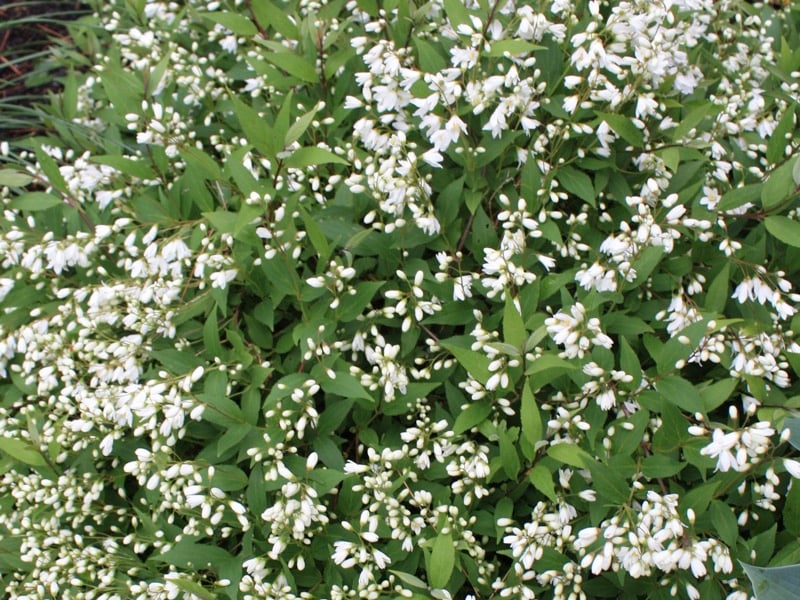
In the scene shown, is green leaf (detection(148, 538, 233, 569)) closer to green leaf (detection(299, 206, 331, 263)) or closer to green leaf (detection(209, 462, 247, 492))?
green leaf (detection(209, 462, 247, 492))

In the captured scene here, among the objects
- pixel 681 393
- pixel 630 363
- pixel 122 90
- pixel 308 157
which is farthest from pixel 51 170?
pixel 681 393

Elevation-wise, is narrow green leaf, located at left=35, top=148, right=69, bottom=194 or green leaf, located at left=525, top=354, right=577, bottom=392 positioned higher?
narrow green leaf, located at left=35, top=148, right=69, bottom=194

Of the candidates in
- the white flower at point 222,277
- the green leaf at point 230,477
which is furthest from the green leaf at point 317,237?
the green leaf at point 230,477

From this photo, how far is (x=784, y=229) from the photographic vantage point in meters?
3.23

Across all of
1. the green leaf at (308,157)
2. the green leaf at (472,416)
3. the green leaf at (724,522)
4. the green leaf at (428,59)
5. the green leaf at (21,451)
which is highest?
the green leaf at (428,59)

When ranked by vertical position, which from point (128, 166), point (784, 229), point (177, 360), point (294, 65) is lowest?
point (177, 360)

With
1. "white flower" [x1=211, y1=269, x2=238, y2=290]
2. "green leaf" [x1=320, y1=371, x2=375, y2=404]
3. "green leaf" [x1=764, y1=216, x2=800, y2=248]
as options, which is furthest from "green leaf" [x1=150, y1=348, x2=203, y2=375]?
"green leaf" [x1=764, y1=216, x2=800, y2=248]

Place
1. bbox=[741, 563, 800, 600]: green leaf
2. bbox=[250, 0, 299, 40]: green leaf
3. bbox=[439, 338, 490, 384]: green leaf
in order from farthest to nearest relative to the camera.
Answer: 1. bbox=[250, 0, 299, 40]: green leaf
2. bbox=[439, 338, 490, 384]: green leaf
3. bbox=[741, 563, 800, 600]: green leaf

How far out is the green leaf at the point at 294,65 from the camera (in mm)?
3764

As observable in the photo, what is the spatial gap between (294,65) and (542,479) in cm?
247

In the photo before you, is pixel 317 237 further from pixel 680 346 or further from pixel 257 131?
pixel 680 346

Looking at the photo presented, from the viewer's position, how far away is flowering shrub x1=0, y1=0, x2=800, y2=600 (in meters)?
2.91

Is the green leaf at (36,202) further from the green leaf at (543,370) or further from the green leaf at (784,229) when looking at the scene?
the green leaf at (784,229)

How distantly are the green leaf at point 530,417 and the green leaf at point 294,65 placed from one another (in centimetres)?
210
